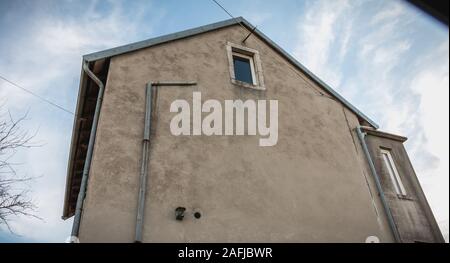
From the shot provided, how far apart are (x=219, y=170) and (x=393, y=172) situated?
5.59 m

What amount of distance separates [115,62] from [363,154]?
7.08 meters

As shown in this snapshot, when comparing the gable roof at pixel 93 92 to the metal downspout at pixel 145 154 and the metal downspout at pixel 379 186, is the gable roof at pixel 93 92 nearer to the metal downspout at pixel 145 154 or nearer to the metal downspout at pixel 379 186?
the metal downspout at pixel 379 186

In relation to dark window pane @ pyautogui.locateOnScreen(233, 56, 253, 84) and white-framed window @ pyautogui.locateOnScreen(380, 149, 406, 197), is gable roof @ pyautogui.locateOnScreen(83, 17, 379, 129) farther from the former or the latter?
dark window pane @ pyautogui.locateOnScreen(233, 56, 253, 84)

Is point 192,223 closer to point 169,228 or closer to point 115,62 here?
point 169,228

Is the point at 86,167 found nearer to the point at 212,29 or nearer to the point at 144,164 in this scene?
the point at 144,164

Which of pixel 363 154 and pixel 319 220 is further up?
pixel 363 154

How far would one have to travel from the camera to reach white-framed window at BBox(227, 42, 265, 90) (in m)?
8.59

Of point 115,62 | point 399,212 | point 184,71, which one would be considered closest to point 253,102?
point 184,71

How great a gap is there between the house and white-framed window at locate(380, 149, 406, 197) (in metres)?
0.04

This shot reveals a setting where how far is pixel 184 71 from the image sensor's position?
7.88 m

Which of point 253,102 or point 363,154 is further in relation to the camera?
point 363,154

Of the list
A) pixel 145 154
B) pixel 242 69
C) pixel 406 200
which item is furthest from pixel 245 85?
pixel 406 200
